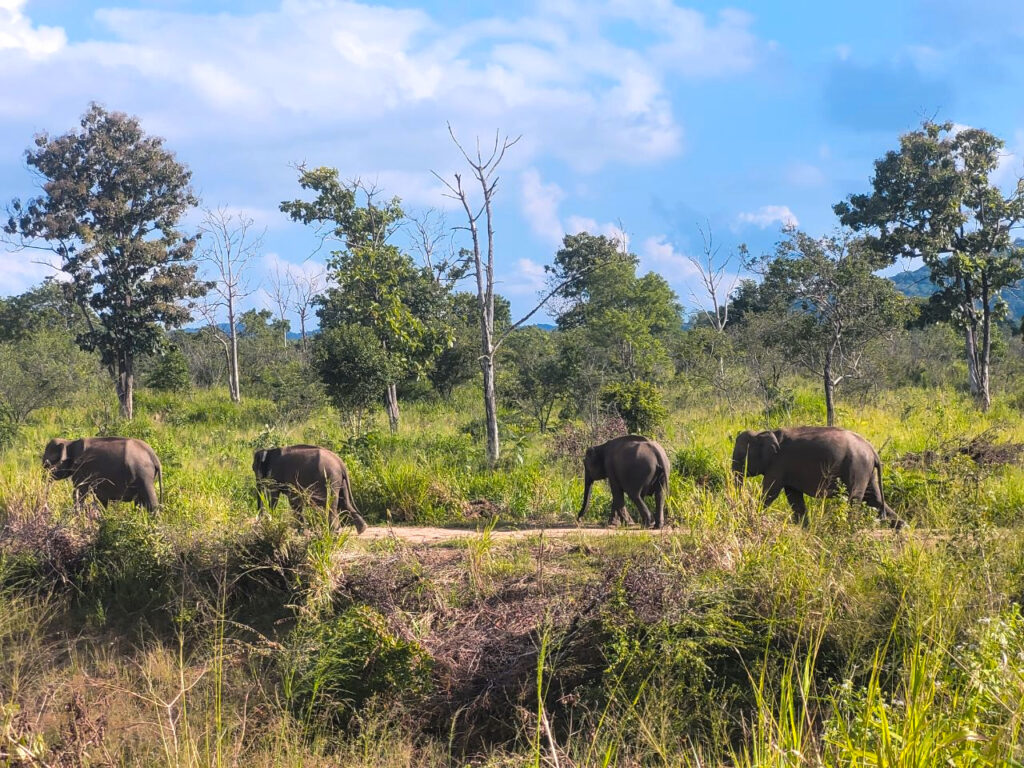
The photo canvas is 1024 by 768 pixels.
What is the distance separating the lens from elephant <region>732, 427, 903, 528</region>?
8703 mm

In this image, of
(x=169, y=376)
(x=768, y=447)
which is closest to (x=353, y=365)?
(x=768, y=447)

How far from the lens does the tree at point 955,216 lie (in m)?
19.7

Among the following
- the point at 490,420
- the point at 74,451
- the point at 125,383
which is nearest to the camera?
the point at 74,451

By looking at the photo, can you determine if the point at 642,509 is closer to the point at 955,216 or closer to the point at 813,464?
the point at 813,464

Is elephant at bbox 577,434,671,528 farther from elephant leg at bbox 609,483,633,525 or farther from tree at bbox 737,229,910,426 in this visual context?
tree at bbox 737,229,910,426

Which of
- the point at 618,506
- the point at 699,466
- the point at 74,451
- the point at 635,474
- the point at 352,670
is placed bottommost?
the point at 352,670

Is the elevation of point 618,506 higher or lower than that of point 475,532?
higher

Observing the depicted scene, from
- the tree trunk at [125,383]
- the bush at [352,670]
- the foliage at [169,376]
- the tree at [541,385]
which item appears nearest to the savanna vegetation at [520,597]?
the bush at [352,670]

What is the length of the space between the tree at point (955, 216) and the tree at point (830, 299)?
580 centimetres

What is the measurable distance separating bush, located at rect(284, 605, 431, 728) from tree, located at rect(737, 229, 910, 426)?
1052 cm

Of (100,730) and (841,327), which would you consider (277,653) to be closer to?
(100,730)

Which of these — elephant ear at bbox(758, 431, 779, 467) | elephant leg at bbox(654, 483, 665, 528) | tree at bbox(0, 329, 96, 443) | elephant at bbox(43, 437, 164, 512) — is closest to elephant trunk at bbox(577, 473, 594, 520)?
elephant leg at bbox(654, 483, 665, 528)

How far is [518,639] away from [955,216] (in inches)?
733

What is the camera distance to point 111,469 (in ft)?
31.9
